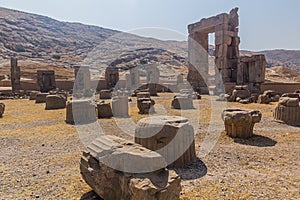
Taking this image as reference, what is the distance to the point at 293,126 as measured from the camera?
9.00m

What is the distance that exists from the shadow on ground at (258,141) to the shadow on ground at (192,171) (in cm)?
225

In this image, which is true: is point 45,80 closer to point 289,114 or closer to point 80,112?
point 80,112

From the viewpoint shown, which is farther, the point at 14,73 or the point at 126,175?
the point at 14,73

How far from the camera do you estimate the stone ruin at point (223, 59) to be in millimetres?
21572

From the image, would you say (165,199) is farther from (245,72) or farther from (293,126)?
(245,72)

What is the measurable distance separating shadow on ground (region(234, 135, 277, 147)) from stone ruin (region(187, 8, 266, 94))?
49.4 ft

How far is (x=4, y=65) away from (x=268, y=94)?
42.2 meters

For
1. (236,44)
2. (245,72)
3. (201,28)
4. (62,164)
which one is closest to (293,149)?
(62,164)

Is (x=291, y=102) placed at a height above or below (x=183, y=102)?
above

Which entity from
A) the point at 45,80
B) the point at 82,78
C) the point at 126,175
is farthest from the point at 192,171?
the point at 45,80

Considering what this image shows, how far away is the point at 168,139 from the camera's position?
5027 mm

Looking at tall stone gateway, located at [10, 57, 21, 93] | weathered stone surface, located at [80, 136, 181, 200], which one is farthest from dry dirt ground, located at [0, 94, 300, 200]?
tall stone gateway, located at [10, 57, 21, 93]

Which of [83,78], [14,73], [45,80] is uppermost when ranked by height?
[14,73]

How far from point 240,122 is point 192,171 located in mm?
3123
